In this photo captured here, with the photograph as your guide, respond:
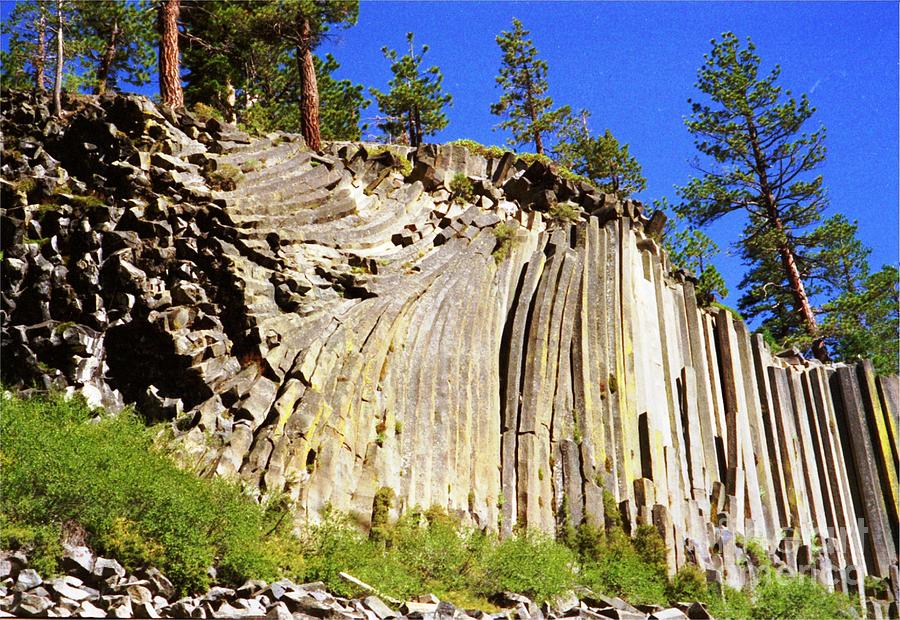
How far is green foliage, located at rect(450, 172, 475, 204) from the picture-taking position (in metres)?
22.2

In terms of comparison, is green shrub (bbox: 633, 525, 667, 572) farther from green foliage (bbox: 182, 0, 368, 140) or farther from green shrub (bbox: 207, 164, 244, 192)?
green foliage (bbox: 182, 0, 368, 140)

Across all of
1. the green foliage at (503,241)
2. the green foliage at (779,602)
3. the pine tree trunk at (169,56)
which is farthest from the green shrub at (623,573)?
the pine tree trunk at (169,56)

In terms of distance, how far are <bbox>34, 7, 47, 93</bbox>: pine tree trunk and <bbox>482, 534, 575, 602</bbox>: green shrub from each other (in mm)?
14146

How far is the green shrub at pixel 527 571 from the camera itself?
43.9 ft

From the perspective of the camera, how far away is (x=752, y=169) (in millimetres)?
34625

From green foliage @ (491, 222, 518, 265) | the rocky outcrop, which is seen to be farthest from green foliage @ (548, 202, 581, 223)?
the rocky outcrop

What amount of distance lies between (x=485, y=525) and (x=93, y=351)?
6.97 metres

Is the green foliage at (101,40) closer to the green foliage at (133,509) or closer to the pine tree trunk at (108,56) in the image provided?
the pine tree trunk at (108,56)

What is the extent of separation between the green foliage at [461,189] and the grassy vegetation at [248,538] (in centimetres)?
831

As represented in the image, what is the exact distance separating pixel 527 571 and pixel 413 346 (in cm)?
499

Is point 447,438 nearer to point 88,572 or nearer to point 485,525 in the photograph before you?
point 485,525

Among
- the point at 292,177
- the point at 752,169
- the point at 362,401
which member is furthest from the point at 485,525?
the point at 752,169

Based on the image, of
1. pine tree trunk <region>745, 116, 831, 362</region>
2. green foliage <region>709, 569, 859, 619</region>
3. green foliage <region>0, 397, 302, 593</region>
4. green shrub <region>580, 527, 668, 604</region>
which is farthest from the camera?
pine tree trunk <region>745, 116, 831, 362</region>

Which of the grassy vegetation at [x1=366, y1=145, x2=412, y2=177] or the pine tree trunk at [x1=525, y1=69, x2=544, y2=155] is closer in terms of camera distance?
the grassy vegetation at [x1=366, y1=145, x2=412, y2=177]
